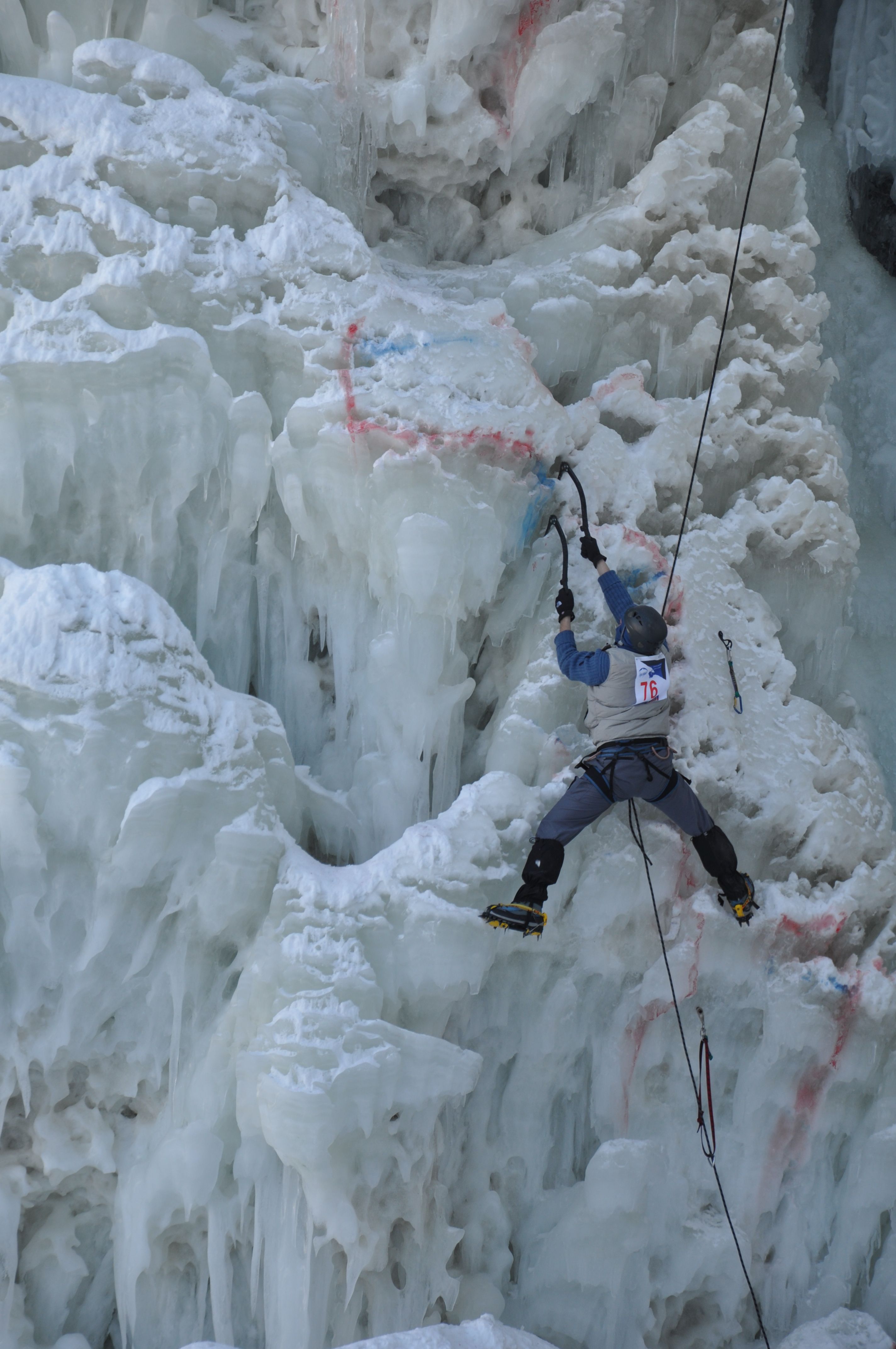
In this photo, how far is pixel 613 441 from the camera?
216 inches

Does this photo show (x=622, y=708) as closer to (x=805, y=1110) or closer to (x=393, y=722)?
(x=393, y=722)

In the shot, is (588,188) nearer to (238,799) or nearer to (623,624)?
(623,624)

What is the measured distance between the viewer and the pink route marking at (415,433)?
5020mm

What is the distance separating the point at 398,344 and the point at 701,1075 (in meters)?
3.54

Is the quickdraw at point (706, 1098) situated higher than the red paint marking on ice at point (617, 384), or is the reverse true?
the red paint marking on ice at point (617, 384)

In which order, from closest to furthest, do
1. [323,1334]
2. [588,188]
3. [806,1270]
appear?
[323,1334] → [806,1270] → [588,188]

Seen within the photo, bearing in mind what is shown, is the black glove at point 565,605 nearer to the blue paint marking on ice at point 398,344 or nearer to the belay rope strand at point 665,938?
the belay rope strand at point 665,938

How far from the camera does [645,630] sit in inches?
181

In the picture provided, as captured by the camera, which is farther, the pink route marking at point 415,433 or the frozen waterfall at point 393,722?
the pink route marking at point 415,433

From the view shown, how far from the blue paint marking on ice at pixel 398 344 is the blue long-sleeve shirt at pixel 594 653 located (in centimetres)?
132

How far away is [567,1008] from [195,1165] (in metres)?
1.65

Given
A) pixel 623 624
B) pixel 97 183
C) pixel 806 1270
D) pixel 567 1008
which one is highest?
pixel 97 183

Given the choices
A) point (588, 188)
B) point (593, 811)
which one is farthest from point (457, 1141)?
point (588, 188)

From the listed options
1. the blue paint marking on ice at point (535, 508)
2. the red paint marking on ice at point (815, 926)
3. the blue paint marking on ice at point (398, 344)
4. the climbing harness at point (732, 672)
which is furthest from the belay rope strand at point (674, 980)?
the blue paint marking on ice at point (398, 344)
